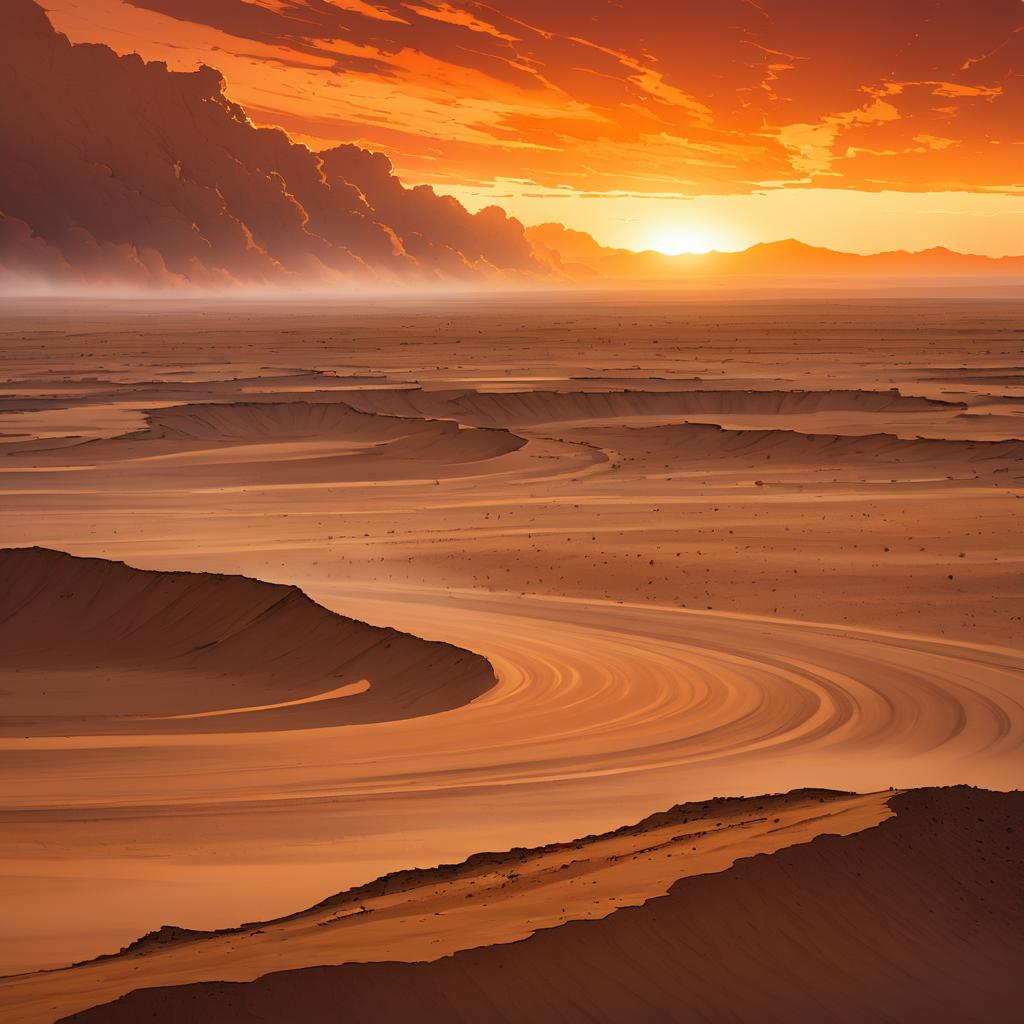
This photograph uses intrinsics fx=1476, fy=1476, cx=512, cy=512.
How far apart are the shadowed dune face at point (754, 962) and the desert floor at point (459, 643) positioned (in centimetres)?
29

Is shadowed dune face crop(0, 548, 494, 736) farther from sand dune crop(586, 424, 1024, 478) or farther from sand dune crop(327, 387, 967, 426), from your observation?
sand dune crop(327, 387, 967, 426)

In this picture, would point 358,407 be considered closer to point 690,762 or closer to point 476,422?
point 476,422

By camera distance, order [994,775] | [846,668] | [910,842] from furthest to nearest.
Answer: [846,668] < [994,775] < [910,842]

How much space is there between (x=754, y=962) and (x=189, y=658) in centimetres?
877

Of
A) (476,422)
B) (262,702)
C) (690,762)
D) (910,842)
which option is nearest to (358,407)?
(476,422)

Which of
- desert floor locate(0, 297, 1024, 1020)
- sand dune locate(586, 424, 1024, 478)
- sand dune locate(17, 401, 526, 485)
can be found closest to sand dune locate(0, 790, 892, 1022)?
desert floor locate(0, 297, 1024, 1020)

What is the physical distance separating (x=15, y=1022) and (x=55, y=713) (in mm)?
6900

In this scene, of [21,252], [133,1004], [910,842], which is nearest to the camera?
[133,1004]

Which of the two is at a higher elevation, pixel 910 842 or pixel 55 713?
pixel 910 842

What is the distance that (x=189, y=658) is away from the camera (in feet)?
45.3

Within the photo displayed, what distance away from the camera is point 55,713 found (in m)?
12.1

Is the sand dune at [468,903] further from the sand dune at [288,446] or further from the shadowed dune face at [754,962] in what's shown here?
the sand dune at [288,446]

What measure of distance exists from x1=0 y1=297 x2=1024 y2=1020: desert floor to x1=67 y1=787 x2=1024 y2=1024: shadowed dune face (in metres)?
0.29

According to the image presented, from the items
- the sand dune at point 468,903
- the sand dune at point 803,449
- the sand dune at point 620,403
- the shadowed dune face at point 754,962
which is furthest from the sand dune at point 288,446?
the shadowed dune face at point 754,962
